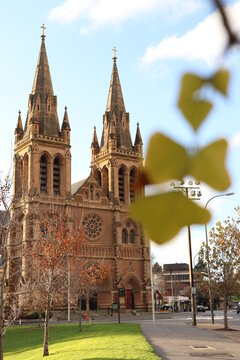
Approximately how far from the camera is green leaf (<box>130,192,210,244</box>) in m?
0.48

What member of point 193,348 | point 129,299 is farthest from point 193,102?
point 129,299

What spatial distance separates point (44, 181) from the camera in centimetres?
4938

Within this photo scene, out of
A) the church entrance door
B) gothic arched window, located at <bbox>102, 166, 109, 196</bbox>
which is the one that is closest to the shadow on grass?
the church entrance door

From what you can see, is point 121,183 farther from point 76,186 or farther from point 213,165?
point 213,165

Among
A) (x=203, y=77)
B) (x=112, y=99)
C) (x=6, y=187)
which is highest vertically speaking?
(x=112, y=99)

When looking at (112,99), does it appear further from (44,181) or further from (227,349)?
(227,349)

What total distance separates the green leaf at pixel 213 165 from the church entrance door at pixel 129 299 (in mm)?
54055

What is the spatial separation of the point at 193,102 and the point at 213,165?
2.5 inches

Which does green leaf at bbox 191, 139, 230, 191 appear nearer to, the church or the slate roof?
the church

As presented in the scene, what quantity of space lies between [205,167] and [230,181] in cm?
3

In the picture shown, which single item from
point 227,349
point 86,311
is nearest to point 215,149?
point 227,349

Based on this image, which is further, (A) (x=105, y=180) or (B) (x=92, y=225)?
(A) (x=105, y=180)

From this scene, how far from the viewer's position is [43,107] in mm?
53438

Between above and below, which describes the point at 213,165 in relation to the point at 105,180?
below
